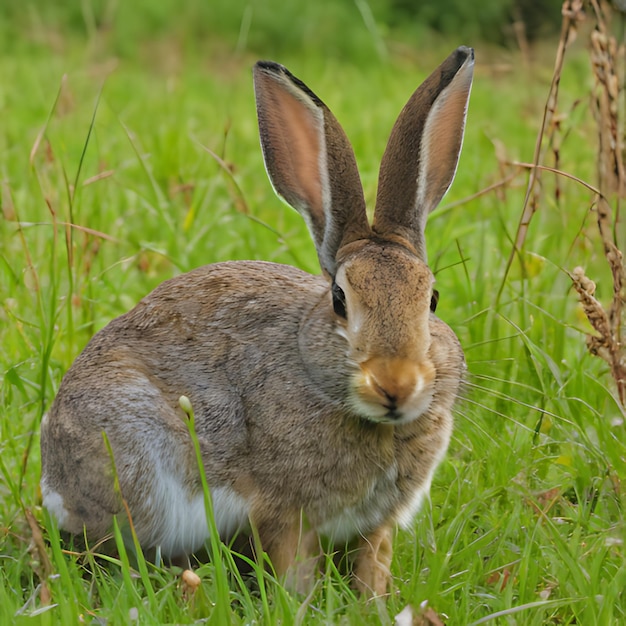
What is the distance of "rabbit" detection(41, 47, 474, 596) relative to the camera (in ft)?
11.7

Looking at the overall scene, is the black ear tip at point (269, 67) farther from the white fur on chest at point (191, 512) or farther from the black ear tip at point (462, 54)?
the white fur on chest at point (191, 512)

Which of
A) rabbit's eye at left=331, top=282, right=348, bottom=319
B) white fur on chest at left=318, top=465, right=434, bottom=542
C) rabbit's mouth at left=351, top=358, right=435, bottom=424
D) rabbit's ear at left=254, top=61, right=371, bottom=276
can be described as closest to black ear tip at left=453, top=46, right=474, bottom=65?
rabbit's ear at left=254, top=61, right=371, bottom=276

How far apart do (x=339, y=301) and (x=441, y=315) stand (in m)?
1.56

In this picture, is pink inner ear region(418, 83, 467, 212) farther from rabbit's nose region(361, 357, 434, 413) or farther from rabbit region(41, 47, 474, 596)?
rabbit's nose region(361, 357, 434, 413)

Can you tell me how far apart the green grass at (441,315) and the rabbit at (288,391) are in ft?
0.50

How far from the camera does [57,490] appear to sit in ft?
12.4

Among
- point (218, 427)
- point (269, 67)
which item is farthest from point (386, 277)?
point (269, 67)

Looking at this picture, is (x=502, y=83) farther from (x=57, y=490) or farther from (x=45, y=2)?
(x=57, y=490)

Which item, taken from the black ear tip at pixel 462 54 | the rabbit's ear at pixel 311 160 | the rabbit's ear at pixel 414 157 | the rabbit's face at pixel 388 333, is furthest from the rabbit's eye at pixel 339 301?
the black ear tip at pixel 462 54

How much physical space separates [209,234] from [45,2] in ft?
23.8

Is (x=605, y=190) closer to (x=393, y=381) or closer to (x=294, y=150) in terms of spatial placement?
(x=294, y=150)

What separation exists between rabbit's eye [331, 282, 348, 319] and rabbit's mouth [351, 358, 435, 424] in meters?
0.24

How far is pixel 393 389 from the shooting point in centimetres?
319

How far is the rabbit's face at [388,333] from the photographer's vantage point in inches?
127
